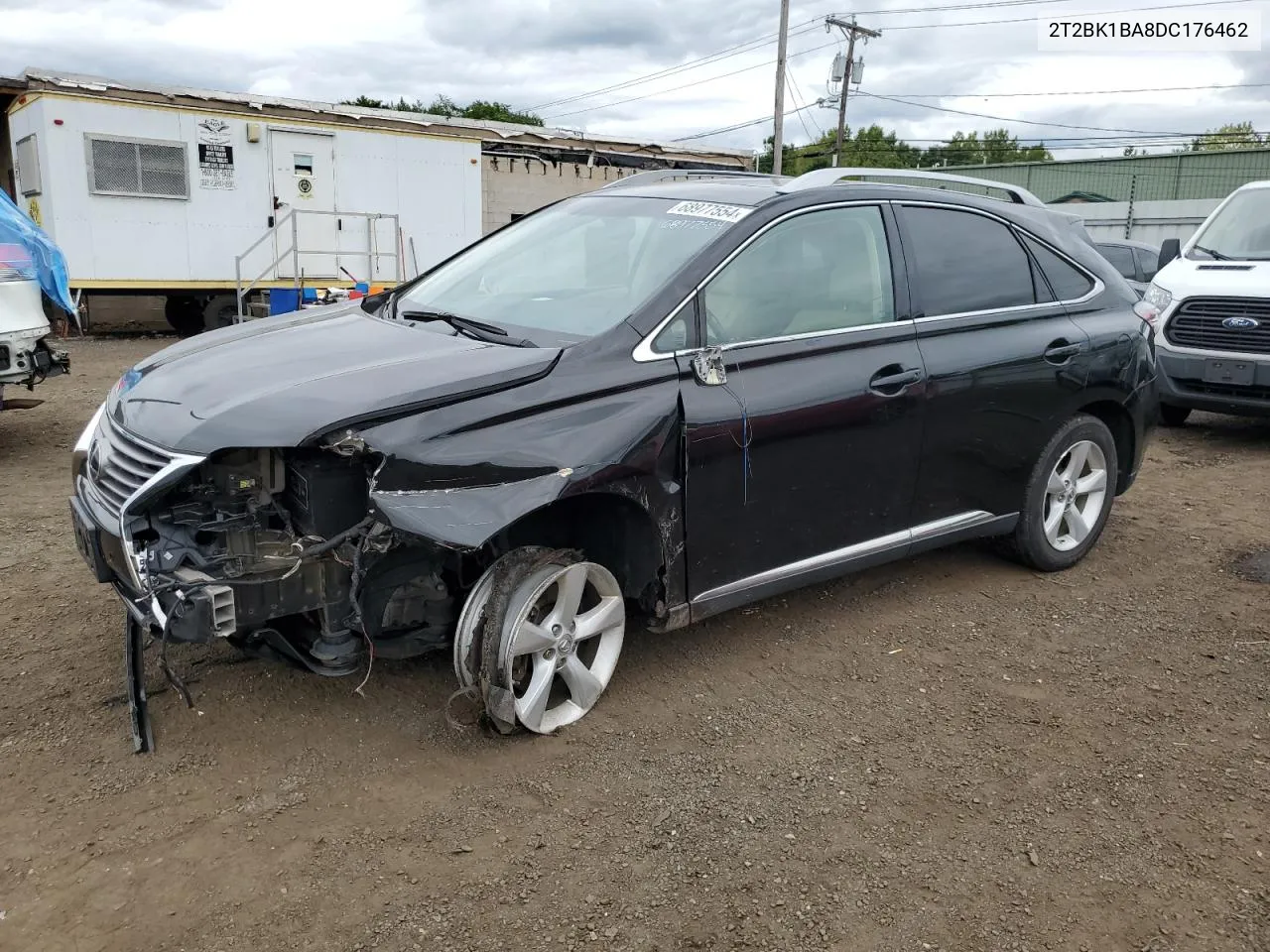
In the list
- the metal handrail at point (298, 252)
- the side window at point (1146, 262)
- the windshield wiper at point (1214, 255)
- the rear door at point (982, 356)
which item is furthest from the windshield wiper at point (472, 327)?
the metal handrail at point (298, 252)

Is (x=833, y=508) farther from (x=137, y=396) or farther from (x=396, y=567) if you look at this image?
(x=137, y=396)

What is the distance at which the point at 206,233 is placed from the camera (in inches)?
568

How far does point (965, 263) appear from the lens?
4.28 metres

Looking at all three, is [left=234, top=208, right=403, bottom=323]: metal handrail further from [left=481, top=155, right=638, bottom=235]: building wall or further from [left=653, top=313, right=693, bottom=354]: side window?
[left=653, top=313, right=693, bottom=354]: side window

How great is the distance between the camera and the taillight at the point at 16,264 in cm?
641

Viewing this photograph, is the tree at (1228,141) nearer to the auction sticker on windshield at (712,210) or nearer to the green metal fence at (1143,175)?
the green metal fence at (1143,175)

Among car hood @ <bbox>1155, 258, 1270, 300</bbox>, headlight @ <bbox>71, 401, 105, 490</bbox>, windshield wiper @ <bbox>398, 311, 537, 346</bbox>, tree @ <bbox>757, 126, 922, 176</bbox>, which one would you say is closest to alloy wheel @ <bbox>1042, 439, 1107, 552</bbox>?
windshield wiper @ <bbox>398, 311, 537, 346</bbox>

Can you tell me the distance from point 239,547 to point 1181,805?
2.94 meters

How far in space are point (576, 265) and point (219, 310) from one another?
42.2ft

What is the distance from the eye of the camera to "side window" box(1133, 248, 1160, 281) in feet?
38.6

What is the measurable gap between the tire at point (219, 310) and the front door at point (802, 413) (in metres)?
13.1

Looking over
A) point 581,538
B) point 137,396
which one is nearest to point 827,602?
point 581,538

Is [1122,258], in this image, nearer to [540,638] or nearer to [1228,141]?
[540,638]

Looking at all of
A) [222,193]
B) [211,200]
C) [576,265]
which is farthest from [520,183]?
[576,265]
